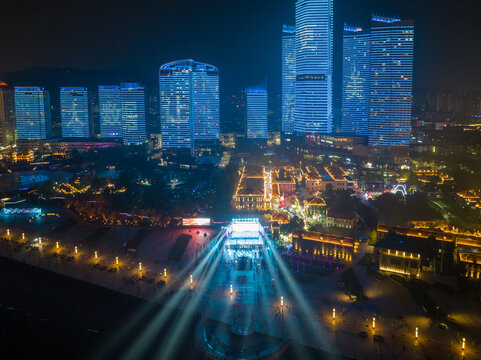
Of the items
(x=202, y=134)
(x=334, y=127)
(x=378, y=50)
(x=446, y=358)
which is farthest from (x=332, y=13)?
(x=446, y=358)

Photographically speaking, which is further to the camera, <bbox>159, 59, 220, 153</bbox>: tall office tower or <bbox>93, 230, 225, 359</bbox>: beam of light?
<bbox>159, 59, 220, 153</bbox>: tall office tower

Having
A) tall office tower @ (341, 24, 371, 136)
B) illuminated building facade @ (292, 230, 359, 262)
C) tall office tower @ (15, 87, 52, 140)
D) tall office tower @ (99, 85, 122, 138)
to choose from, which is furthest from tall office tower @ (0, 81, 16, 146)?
illuminated building facade @ (292, 230, 359, 262)

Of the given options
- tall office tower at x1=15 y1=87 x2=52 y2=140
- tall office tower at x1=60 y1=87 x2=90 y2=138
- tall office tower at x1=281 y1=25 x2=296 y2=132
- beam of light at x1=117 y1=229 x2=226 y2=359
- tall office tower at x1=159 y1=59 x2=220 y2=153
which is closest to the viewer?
beam of light at x1=117 y1=229 x2=226 y2=359

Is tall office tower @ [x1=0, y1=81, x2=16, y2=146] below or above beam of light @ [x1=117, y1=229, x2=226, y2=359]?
above

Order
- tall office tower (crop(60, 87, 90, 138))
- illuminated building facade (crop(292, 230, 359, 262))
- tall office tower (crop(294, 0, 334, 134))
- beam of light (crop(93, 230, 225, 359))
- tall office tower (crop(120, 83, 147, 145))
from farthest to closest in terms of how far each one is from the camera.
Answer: tall office tower (crop(60, 87, 90, 138))
tall office tower (crop(120, 83, 147, 145))
tall office tower (crop(294, 0, 334, 134))
illuminated building facade (crop(292, 230, 359, 262))
beam of light (crop(93, 230, 225, 359))

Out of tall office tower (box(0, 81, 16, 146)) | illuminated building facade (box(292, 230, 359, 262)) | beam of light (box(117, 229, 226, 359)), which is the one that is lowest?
beam of light (box(117, 229, 226, 359))

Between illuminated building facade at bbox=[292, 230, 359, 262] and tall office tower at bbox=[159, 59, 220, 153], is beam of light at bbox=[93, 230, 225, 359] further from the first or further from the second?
tall office tower at bbox=[159, 59, 220, 153]

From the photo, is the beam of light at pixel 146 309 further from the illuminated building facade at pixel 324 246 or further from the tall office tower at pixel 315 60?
the tall office tower at pixel 315 60
